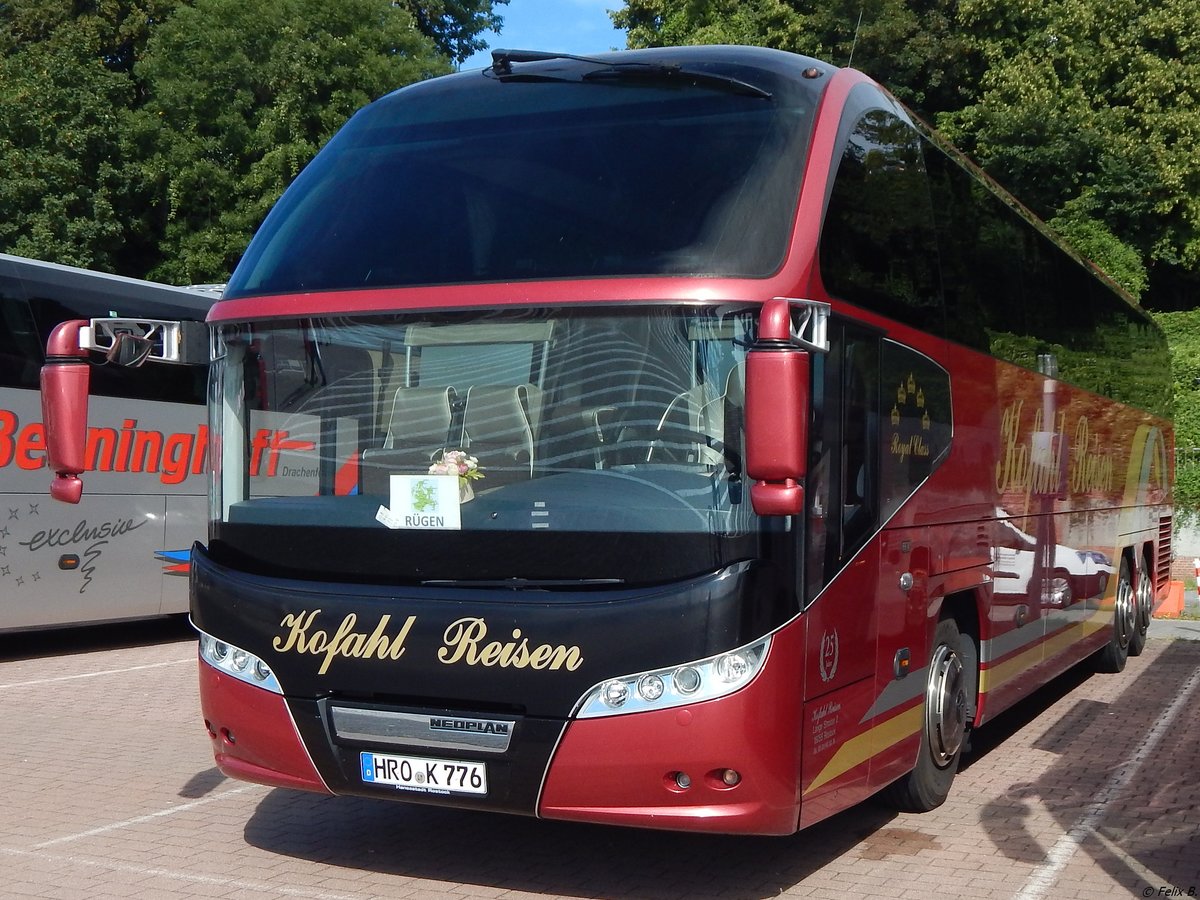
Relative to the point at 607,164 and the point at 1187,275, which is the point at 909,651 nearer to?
the point at 607,164

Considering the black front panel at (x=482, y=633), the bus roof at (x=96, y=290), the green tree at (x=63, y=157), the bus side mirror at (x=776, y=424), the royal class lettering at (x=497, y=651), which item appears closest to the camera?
the bus side mirror at (x=776, y=424)

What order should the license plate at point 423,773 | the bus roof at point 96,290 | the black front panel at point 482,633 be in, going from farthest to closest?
the bus roof at point 96,290
the license plate at point 423,773
the black front panel at point 482,633

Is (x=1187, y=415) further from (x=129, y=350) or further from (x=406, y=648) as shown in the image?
(x=129, y=350)

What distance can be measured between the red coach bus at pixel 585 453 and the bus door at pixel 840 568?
21mm

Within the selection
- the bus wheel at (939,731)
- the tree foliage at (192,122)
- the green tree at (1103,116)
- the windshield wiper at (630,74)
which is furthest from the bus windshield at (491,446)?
the green tree at (1103,116)

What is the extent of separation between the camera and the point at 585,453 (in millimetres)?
5727

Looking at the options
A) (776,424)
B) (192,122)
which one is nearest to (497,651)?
(776,424)

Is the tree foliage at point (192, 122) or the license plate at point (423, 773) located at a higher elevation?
the tree foliage at point (192, 122)

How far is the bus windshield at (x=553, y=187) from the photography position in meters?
5.83

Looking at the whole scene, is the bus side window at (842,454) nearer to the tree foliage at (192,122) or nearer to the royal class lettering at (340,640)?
the royal class lettering at (340,640)

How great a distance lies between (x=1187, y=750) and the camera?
31.7ft

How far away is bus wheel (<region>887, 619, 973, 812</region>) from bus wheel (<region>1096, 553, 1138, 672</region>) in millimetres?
5926

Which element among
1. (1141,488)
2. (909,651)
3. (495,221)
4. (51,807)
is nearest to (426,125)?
(495,221)

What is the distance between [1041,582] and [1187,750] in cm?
146
